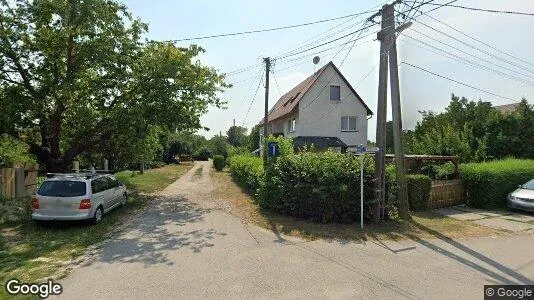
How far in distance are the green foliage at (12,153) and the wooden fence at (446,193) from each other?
1811 centimetres

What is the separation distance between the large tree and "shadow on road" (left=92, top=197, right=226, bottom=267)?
4.91 meters

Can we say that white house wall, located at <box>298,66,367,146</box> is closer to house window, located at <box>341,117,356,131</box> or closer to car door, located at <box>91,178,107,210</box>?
house window, located at <box>341,117,356,131</box>

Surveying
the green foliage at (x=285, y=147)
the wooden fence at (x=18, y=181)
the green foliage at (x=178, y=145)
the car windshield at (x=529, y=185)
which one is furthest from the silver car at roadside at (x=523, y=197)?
the green foliage at (x=178, y=145)

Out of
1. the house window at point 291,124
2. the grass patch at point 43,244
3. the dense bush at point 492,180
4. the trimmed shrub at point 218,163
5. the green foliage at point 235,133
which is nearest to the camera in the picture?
the grass patch at point 43,244

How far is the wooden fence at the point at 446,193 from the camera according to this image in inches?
522

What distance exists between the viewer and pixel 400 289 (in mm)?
5586

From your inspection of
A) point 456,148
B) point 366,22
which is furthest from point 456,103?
point 366,22

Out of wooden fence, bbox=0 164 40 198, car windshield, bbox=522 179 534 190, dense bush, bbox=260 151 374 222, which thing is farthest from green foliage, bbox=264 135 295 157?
wooden fence, bbox=0 164 40 198

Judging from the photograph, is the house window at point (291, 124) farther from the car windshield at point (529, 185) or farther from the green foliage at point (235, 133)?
the green foliage at point (235, 133)

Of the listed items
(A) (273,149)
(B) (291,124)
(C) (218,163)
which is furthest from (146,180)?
(A) (273,149)

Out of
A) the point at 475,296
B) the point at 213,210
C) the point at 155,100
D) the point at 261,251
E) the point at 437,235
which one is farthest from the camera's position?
the point at 155,100

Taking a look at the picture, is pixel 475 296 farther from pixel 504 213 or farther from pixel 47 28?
pixel 47 28

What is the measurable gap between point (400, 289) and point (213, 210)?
8.72 meters

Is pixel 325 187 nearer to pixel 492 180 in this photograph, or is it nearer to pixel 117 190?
pixel 492 180
